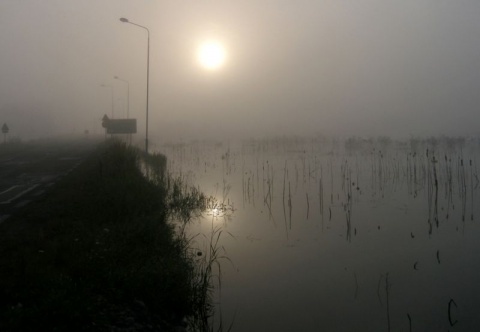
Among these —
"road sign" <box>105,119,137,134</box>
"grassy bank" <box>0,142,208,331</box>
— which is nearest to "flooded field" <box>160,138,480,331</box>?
"grassy bank" <box>0,142,208,331</box>

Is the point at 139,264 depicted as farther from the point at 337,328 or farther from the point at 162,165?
the point at 162,165

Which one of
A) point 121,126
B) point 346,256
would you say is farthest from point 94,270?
point 121,126

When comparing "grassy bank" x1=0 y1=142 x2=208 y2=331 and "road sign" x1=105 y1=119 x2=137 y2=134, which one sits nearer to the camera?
"grassy bank" x1=0 y1=142 x2=208 y2=331

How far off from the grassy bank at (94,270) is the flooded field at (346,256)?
101 cm

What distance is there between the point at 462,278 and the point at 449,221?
15.5ft

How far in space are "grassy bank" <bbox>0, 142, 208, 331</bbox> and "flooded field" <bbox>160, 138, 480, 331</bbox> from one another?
39.7 inches

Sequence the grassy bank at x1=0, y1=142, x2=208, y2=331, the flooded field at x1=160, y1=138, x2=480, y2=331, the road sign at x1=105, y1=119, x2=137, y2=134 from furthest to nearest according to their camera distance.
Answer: the road sign at x1=105, y1=119, x2=137, y2=134 → the flooded field at x1=160, y1=138, x2=480, y2=331 → the grassy bank at x1=0, y1=142, x2=208, y2=331

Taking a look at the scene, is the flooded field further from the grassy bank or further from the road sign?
the road sign

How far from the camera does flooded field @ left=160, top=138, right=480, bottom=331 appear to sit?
663 cm

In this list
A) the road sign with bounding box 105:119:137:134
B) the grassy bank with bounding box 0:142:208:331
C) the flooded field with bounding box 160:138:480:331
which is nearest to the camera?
the grassy bank with bounding box 0:142:208:331

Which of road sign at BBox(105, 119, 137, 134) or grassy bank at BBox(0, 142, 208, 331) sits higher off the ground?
road sign at BBox(105, 119, 137, 134)

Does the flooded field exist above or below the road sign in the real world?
below

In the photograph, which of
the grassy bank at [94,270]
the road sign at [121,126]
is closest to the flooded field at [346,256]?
the grassy bank at [94,270]

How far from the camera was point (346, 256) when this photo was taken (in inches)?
369
